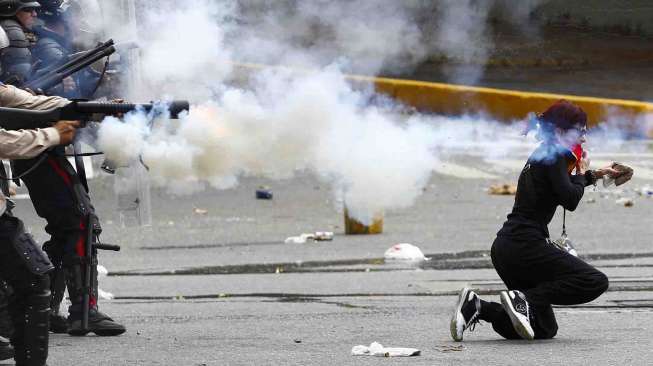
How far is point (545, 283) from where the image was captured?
8414 millimetres

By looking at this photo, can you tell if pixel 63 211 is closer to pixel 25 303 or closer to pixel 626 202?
pixel 25 303

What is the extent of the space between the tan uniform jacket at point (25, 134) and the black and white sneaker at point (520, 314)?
8.13 feet

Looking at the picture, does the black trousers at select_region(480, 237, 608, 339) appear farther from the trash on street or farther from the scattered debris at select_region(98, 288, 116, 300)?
the trash on street

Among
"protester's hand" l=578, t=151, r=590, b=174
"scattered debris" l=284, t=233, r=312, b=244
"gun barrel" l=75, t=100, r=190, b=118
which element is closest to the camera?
"gun barrel" l=75, t=100, r=190, b=118

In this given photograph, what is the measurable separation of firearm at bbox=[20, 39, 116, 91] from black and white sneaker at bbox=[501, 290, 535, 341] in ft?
7.98

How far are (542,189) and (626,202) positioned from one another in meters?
7.57

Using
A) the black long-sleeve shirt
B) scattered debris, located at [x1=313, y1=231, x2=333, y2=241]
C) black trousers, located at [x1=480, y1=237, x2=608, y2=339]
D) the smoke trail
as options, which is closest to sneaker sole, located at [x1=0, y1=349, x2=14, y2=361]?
the smoke trail

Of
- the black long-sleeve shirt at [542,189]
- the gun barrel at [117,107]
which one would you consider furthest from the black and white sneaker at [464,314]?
the gun barrel at [117,107]

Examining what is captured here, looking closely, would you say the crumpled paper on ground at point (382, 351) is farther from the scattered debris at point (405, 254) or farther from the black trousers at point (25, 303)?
the scattered debris at point (405, 254)

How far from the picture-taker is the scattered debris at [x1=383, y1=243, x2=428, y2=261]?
488 inches

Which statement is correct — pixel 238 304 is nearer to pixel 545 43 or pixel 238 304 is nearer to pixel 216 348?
pixel 216 348

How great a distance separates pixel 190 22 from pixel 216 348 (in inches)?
122

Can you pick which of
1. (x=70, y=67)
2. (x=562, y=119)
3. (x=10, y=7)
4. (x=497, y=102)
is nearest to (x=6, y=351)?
(x=70, y=67)

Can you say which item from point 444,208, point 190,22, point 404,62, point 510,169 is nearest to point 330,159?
point 190,22
